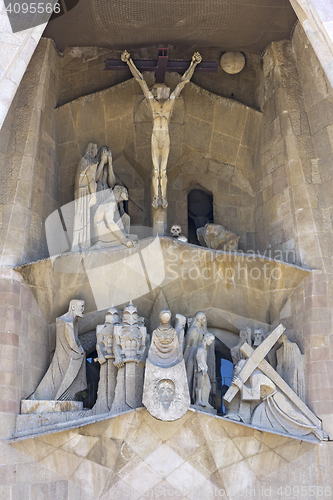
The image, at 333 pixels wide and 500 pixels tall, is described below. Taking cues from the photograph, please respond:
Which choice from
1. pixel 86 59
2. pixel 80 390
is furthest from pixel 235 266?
pixel 86 59

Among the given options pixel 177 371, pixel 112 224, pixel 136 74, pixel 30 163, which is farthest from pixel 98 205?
pixel 177 371

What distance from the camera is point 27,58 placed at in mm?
8547

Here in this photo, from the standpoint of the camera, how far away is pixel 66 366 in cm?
979

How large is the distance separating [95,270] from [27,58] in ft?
10.4

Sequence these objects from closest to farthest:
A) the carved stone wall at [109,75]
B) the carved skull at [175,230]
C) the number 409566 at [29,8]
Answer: the number 409566 at [29,8] < the carved skull at [175,230] < the carved stone wall at [109,75]

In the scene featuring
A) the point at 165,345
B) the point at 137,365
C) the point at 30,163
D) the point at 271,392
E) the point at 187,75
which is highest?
the point at 187,75

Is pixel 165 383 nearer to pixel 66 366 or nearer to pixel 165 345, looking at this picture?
pixel 165 345

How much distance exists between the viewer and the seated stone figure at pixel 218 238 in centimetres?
1102

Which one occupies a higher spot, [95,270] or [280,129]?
[280,129]

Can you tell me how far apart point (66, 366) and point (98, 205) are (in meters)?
2.47

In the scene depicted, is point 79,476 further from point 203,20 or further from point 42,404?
point 203,20

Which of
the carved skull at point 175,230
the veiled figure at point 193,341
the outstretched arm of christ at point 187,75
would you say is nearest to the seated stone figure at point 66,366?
the veiled figure at point 193,341

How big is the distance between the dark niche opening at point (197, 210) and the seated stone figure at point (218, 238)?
648 mm

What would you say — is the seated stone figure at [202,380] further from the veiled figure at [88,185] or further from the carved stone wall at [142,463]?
the veiled figure at [88,185]
